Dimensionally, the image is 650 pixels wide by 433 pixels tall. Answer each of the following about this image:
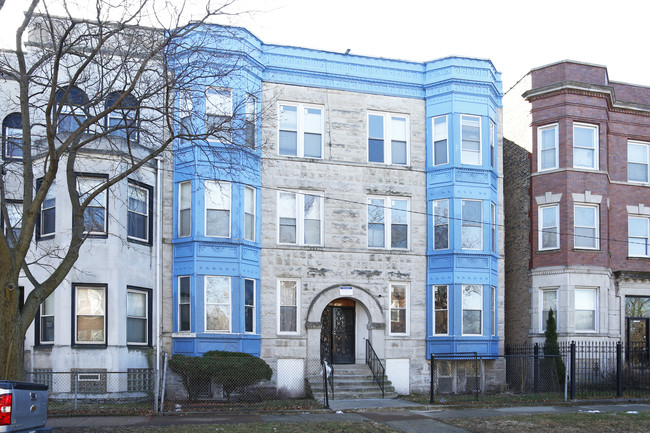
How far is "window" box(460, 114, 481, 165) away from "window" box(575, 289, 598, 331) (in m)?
6.34

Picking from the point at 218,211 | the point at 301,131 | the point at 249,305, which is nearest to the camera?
the point at 218,211

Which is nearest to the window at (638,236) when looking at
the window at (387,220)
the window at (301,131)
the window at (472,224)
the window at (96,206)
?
the window at (472,224)

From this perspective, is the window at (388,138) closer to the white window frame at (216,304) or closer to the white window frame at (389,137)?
the white window frame at (389,137)

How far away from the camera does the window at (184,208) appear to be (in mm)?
22609

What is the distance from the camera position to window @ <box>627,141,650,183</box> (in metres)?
28.9

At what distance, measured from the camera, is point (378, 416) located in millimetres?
18312

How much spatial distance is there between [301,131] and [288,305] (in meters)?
5.76

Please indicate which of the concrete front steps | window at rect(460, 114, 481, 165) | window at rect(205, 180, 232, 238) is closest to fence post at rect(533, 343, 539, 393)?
the concrete front steps

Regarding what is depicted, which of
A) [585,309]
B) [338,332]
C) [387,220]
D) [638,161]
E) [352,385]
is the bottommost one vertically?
[352,385]

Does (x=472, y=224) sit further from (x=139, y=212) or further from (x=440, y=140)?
(x=139, y=212)

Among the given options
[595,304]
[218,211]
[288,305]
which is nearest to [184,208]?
[218,211]

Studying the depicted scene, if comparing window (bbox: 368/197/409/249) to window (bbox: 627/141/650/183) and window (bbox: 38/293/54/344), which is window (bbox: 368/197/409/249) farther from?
window (bbox: 38/293/54/344)

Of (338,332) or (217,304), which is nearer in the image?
(217,304)

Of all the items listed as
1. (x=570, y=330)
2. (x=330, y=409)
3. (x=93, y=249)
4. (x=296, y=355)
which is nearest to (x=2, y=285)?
(x=93, y=249)
